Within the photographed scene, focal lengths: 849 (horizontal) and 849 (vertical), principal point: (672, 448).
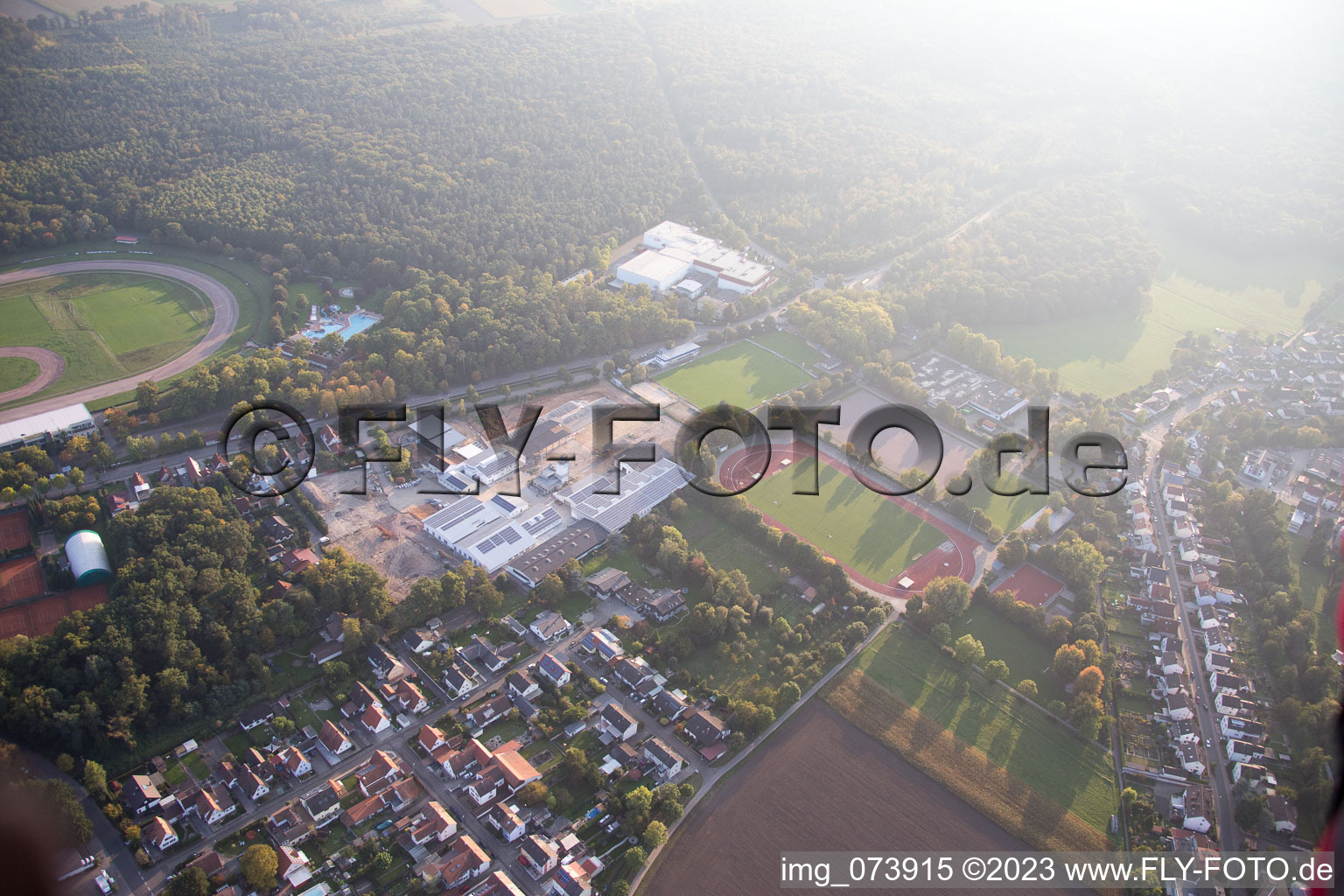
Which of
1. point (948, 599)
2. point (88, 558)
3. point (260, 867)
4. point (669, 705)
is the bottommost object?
point (669, 705)

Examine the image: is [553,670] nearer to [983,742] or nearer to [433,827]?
[433,827]

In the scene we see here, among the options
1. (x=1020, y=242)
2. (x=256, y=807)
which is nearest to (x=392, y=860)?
(x=256, y=807)

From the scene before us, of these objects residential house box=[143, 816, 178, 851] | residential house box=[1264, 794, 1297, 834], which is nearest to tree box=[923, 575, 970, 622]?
residential house box=[1264, 794, 1297, 834]

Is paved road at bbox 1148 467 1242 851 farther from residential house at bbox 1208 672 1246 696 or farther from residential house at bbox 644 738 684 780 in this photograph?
residential house at bbox 644 738 684 780

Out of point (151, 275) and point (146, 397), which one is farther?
point (151, 275)

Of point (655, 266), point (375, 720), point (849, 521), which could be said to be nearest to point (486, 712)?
point (375, 720)

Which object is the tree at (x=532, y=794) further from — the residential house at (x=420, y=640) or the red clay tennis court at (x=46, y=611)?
the red clay tennis court at (x=46, y=611)

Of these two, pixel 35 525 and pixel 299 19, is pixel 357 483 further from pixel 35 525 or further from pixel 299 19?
pixel 299 19
